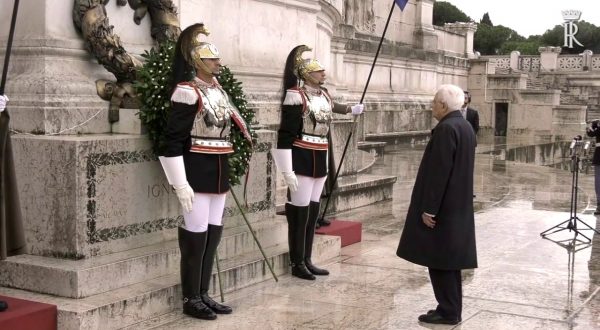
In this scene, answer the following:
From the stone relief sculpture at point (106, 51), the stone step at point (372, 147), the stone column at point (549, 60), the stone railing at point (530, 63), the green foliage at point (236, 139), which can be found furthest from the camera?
the stone railing at point (530, 63)

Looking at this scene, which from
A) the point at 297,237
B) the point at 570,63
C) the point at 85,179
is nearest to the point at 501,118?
the point at 570,63

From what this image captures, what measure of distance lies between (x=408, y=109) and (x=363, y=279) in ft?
61.9

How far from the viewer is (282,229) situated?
832 centimetres

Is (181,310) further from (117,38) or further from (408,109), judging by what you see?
(408,109)

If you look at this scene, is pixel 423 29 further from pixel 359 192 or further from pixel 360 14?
pixel 359 192

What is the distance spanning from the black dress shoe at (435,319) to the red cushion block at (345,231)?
2.75 meters

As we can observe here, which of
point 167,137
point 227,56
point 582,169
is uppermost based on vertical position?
point 227,56

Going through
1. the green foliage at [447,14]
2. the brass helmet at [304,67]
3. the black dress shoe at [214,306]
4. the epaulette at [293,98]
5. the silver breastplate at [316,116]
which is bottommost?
the black dress shoe at [214,306]

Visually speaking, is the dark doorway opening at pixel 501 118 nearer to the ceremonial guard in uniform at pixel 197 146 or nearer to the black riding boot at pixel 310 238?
the black riding boot at pixel 310 238

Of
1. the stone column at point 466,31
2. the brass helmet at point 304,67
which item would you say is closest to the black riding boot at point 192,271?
the brass helmet at point 304,67

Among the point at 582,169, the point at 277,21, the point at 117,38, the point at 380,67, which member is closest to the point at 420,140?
the point at 380,67

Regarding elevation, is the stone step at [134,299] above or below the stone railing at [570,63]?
below

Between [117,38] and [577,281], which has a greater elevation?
[117,38]

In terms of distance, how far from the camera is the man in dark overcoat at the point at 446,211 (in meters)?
6.12
